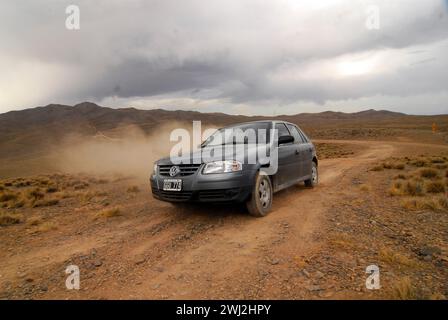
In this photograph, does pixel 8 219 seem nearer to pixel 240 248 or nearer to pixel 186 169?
pixel 186 169

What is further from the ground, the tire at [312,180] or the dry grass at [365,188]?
the tire at [312,180]

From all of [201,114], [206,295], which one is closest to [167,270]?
[206,295]

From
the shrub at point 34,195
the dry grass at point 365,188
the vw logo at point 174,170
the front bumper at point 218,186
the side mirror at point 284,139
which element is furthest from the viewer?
the shrub at point 34,195

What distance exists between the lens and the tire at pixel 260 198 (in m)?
4.80

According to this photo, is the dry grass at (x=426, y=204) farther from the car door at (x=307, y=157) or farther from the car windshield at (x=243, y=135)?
the car windshield at (x=243, y=135)

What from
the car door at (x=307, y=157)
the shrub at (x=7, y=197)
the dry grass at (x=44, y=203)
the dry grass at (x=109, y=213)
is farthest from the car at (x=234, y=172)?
the shrub at (x=7, y=197)

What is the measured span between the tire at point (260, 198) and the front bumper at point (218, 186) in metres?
0.14

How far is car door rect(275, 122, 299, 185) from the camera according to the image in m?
5.69

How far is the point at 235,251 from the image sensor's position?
3.66 metres

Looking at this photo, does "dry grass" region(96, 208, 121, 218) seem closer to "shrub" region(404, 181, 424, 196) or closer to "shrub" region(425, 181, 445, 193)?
"shrub" region(404, 181, 424, 196)

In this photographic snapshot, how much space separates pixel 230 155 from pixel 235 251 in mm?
1678

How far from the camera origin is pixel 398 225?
172 inches

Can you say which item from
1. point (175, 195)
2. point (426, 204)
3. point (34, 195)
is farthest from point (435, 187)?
point (34, 195)
